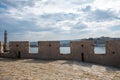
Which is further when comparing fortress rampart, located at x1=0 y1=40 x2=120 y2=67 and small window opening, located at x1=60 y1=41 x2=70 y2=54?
small window opening, located at x1=60 y1=41 x2=70 y2=54

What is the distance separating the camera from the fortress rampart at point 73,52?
13.3 m

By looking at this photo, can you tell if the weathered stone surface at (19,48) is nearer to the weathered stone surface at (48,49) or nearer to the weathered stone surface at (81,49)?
the weathered stone surface at (48,49)

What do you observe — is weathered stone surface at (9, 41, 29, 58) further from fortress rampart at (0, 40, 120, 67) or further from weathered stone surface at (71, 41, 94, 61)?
weathered stone surface at (71, 41, 94, 61)

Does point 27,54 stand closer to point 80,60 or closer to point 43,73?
point 80,60

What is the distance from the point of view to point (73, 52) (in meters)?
13.8

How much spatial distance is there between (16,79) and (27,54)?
22.5 feet

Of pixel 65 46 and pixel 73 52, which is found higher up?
pixel 65 46

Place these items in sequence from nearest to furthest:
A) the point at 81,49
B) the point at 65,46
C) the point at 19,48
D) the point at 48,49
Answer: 1. the point at 81,49
2. the point at 48,49
3. the point at 19,48
4. the point at 65,46

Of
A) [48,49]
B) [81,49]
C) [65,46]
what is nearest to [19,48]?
[48,49]

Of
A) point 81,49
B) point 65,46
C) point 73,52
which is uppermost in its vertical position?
point 65,46

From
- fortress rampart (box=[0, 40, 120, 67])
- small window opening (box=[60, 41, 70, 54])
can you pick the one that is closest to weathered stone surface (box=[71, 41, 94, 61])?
fortress rampart (box=[0, 40, 120, 67])

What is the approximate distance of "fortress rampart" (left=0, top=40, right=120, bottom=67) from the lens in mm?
13297

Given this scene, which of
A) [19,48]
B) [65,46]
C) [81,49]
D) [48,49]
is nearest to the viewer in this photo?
[81,49]

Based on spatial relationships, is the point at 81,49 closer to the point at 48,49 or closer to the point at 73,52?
the point at 73,52
